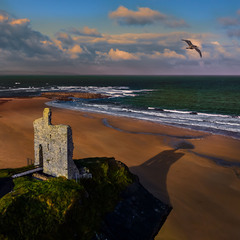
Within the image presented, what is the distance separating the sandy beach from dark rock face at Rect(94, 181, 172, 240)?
2.31 feet

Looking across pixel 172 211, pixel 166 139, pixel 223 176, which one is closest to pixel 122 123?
pixel 166 139

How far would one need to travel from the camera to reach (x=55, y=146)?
1286cm

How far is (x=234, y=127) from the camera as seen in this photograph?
126 feet

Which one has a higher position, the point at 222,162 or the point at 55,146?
the point at 55,146

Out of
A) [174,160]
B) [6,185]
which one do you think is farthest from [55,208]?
[174,160]

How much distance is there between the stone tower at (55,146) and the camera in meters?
12.4

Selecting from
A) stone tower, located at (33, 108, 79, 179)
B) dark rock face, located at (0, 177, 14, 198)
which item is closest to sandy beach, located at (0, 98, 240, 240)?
stone tower, located at (33, 108, 79, 179)

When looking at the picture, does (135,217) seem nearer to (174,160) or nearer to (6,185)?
(6,185)

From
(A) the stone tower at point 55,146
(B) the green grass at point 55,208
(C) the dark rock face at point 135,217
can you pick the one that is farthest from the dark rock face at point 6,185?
(C) the dark rock face at point 135,217

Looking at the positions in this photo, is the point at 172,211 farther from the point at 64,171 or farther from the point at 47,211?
the point at 47,211

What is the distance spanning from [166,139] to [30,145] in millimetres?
17639

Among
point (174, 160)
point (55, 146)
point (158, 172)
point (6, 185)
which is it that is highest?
point (55, 146)

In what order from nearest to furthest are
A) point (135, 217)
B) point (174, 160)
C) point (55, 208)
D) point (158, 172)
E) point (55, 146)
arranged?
point (55, 208), point (55, 146), point (135, 217), point (158, 172), point (174, 160)

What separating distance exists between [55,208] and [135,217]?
4892 mm
